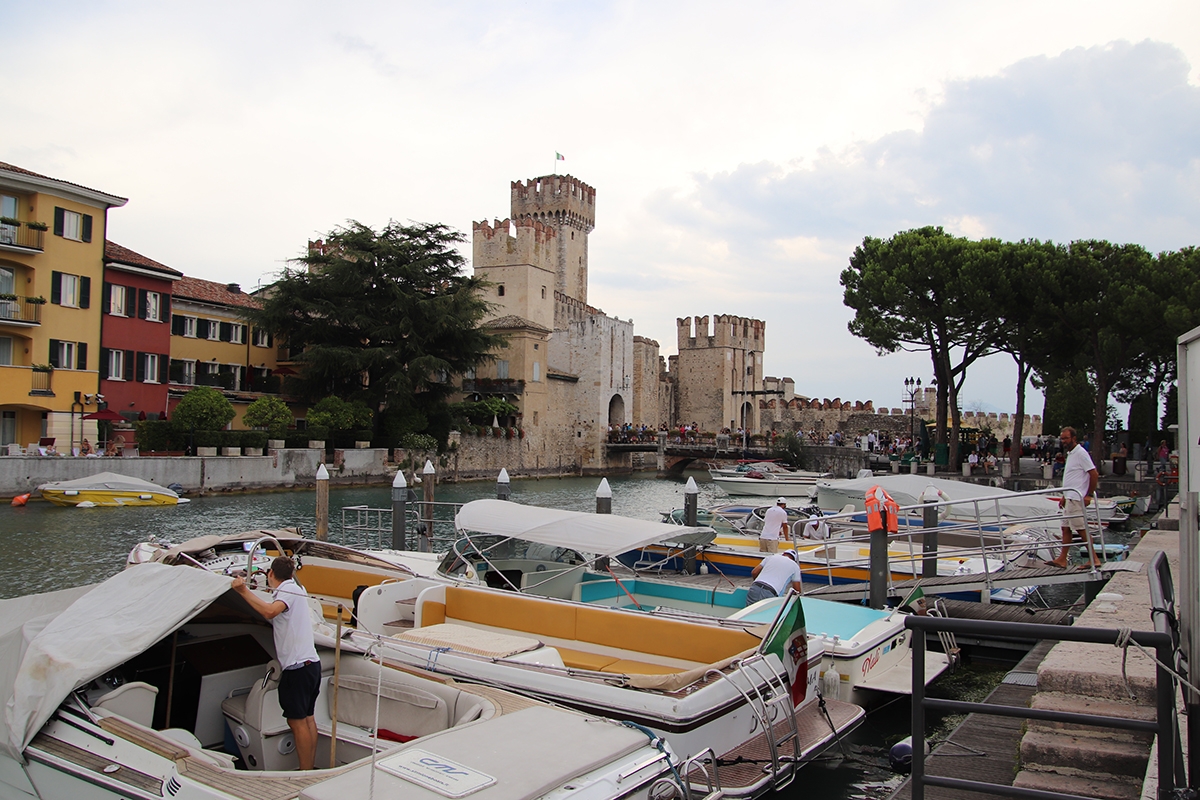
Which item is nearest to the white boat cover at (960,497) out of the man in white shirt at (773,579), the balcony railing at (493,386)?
the man in white shirt at (773,579)

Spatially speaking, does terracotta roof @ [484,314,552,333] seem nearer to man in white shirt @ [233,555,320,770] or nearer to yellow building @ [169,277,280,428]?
yellow building @ [169,277,280,428]

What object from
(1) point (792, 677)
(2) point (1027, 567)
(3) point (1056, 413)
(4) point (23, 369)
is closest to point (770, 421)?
(3) point (1056, 413)

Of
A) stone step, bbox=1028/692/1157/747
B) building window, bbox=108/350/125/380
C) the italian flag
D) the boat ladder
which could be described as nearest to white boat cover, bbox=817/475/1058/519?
the italian flag

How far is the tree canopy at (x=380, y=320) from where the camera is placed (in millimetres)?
39969

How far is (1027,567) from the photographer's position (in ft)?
38.7

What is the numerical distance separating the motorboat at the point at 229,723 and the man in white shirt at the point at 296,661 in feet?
0.59

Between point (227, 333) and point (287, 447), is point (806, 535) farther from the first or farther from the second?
point (227, 333)

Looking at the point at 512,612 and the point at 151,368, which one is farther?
the point at 151,368

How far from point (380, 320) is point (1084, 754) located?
130 ft

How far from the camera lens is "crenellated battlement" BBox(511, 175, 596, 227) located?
63.5 m

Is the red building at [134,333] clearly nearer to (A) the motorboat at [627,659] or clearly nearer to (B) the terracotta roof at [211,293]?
(B) the terracotta roof at [211,293]

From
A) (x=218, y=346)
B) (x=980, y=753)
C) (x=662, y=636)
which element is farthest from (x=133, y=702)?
(x=218, y=346)

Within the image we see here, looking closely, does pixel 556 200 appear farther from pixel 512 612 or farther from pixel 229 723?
pixel 229 723

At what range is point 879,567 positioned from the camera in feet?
35.9
